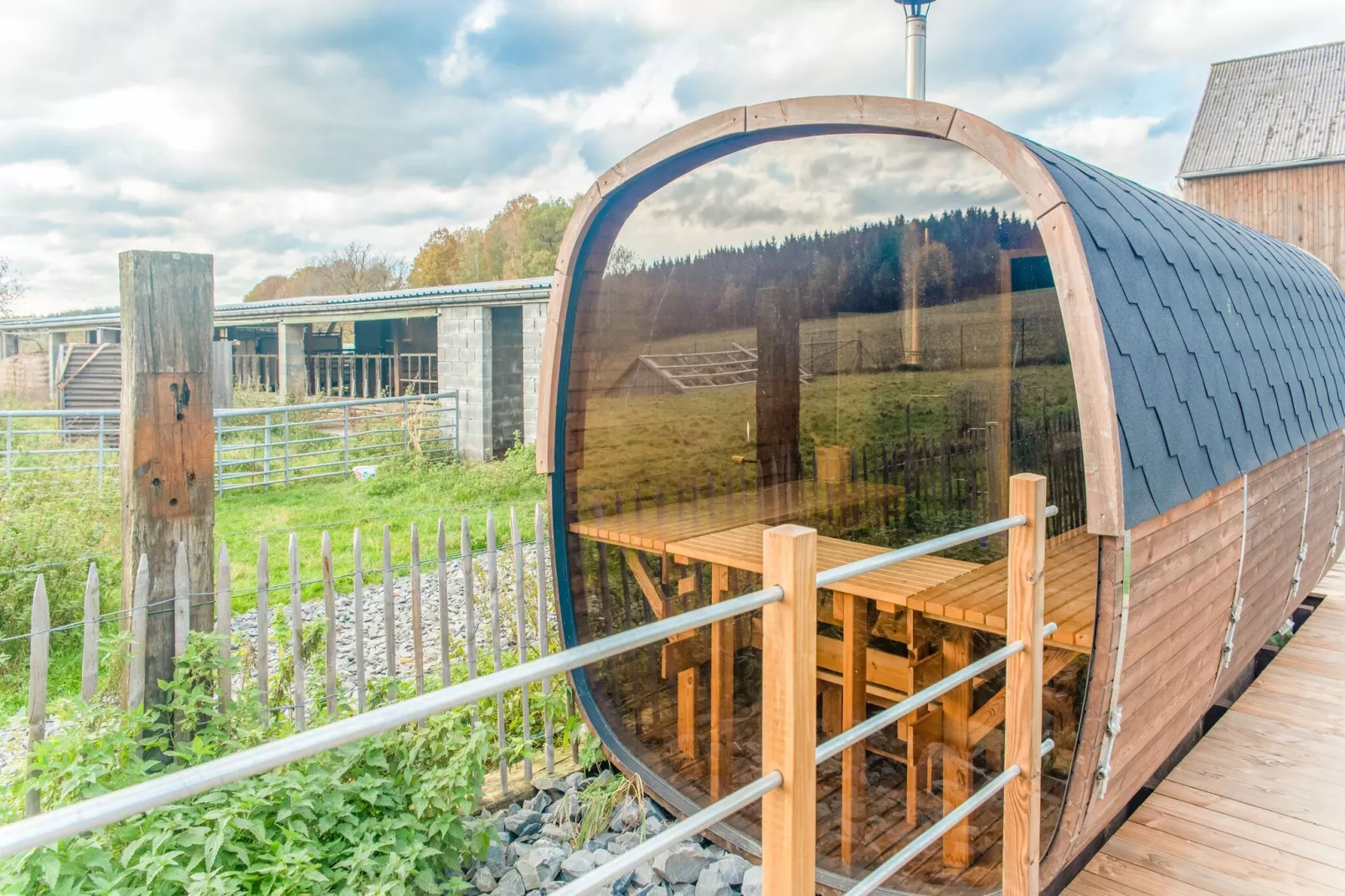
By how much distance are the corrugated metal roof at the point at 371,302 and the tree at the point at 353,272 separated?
976 cm

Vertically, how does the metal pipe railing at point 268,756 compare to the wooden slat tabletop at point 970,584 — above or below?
above

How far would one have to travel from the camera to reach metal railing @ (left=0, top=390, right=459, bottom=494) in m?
10.7

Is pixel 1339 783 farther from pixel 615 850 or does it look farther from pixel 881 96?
pixel 881 96

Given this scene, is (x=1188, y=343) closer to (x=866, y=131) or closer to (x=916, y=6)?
(x=866, y=131)

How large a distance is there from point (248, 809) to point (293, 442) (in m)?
9.71

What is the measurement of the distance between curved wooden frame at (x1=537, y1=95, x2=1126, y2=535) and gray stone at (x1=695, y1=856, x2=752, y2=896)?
145 cm

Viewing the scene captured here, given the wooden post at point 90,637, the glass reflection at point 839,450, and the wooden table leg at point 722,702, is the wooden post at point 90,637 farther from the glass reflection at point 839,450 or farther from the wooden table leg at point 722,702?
the wooden table leg at point 722,702

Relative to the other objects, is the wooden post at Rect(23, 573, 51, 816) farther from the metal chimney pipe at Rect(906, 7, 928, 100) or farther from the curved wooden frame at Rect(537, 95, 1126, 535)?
the metal chimney pipe at Rect(906, 7, 928, 100)

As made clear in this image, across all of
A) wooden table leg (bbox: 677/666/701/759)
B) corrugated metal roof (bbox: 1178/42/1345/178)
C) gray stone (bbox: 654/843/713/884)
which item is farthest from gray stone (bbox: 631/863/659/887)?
corrugated metal roof (bbox: 1178/42/1345/178)

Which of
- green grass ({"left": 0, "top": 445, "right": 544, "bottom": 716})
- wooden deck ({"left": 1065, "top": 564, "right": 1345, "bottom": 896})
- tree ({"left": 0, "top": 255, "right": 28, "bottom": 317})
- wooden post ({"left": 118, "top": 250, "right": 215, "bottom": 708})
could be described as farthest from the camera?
tree ({"left": 0, "top": 255, "right": 28, "bottom": 317})

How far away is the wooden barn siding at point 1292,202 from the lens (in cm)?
1161

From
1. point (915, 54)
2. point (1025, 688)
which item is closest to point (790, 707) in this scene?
point (1025, 688)

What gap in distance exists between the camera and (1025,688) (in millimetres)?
1988

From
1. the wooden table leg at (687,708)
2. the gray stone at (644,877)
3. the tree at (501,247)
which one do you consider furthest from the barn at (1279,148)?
the tree at (501,247)
